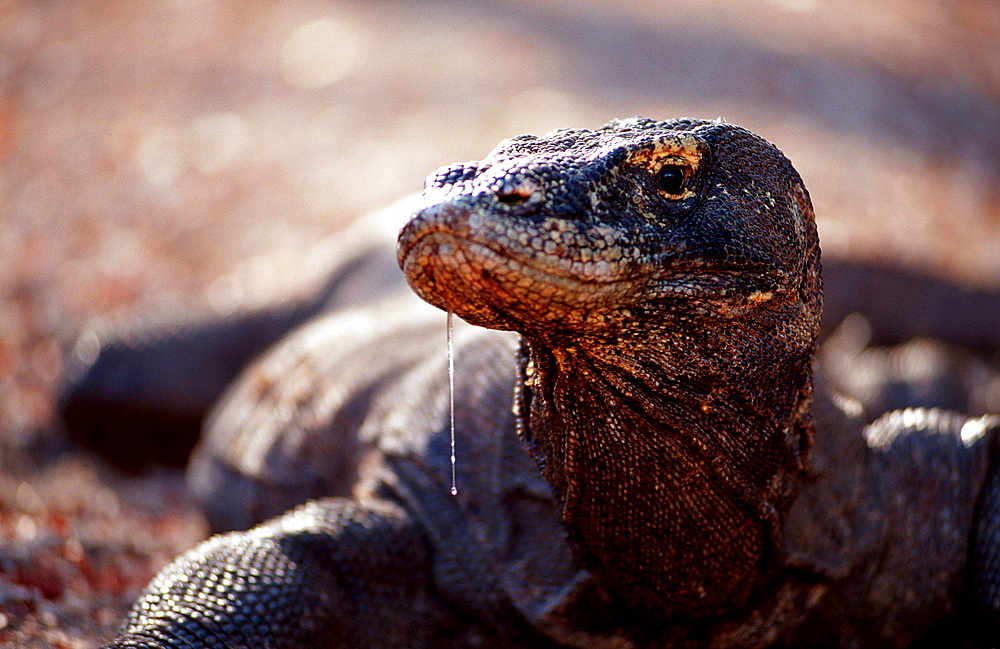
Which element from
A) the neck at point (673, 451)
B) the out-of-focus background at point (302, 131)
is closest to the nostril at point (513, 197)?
the neck at point (673, 451)

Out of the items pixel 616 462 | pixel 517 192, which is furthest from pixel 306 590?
pixel 517 192

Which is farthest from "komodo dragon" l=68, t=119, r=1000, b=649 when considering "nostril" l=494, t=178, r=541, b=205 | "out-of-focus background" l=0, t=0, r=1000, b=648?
"out-of-focus background" l=0, t=0, r=1000, b=648

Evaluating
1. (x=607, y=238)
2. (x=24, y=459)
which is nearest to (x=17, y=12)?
(x=24, y=459)

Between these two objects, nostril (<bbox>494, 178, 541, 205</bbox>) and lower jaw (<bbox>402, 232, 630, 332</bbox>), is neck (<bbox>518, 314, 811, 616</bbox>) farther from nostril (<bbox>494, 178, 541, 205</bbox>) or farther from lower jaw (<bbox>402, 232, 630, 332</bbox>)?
nostril (<bbox>494, 178, 541, 205</bbox>)

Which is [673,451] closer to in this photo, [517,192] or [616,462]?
[616,462]

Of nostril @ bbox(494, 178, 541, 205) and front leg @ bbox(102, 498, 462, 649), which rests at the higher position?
nostril @ bbox(494, 178, 541, 205)

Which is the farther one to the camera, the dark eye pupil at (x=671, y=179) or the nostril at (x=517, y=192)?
the dark eye pupil at (x=671, y=179)

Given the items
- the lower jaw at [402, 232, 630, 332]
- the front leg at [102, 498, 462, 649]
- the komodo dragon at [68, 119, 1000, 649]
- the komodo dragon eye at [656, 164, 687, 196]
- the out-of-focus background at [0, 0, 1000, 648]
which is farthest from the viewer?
the out-of-focus background at [0, 0, 1000, 648]

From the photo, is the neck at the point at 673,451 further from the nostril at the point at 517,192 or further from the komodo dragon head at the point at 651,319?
the nostril at the point at 517,192
